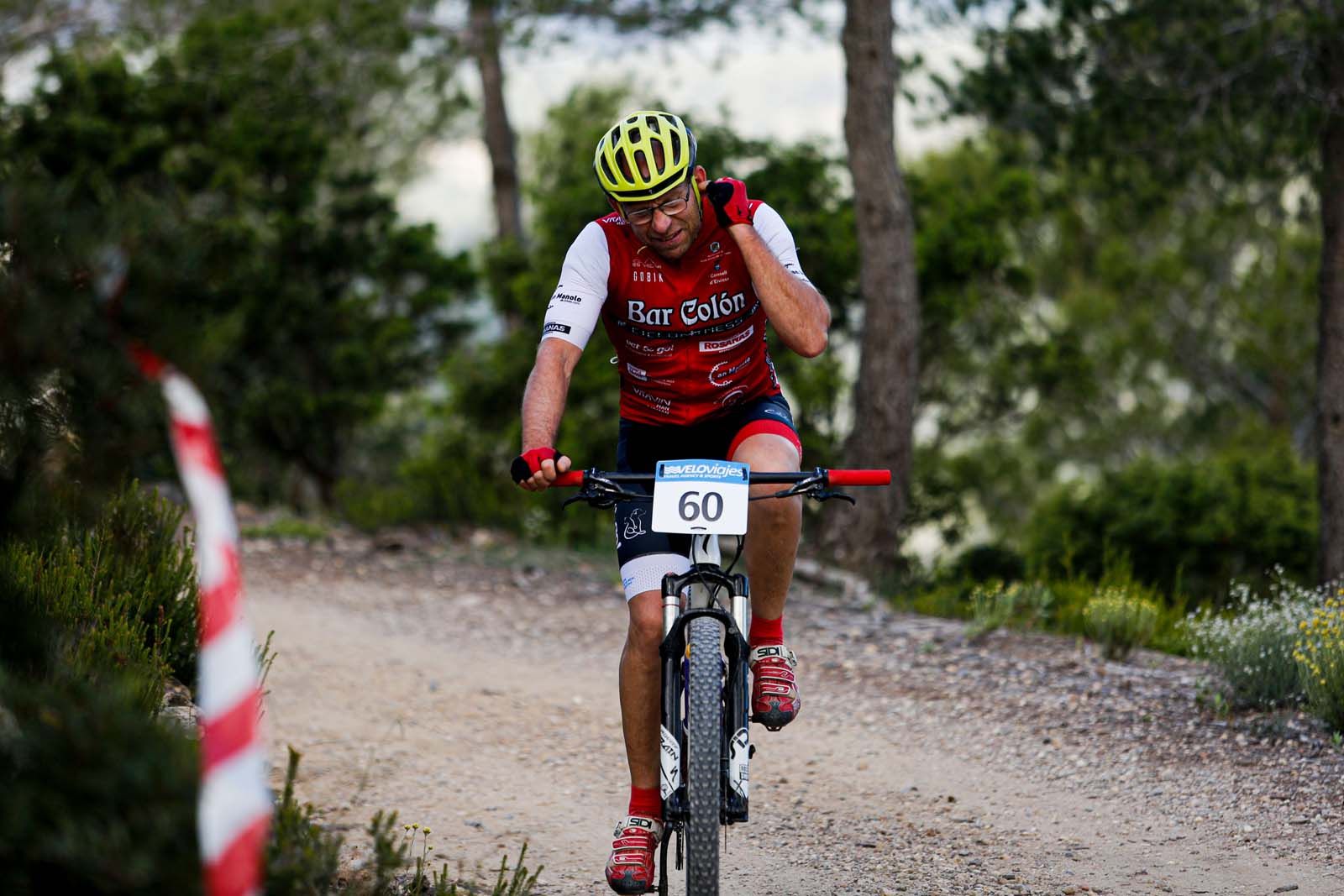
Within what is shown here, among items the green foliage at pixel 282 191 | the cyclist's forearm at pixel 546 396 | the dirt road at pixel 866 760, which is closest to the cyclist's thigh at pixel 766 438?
the cyclist's forearm at pixel 546 396

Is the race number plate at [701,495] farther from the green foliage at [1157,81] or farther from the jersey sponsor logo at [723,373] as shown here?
the green foliage at [1157,81]

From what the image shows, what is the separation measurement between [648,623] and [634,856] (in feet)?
2.14

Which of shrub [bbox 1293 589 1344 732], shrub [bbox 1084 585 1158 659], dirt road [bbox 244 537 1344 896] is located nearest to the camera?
dirt road [bbox 244 537 1344 896]

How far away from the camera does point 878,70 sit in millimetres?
10875

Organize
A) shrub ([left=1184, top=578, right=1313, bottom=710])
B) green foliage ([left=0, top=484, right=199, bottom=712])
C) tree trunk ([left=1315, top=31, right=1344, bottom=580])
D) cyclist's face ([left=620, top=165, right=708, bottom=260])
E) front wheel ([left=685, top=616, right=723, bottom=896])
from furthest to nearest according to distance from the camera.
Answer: tree trunk ([left=1315, top=31, right=1344, bottom=580]), shrub ([left=1184, top=578, right=1313, bottom=710]), cyclist's face ([left=620, top=165, right=708, bottom=260]), front wheel ([left=685, top=616, right=723, bottom=896]), green foliage ([left=0, top=484, right=199, bottom=712])

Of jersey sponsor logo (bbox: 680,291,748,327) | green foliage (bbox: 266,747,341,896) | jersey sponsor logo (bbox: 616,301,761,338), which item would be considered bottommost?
green foliage (bbox: 266,747,341,896)

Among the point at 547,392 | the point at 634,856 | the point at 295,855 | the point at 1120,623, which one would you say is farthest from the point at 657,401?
the point at 1120,623

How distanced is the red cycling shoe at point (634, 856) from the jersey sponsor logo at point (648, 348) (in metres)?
1.38

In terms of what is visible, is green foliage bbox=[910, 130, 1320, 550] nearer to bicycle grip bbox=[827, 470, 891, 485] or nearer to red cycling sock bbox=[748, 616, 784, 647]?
red cycling sock bbox=[748, 616, 784, 647]

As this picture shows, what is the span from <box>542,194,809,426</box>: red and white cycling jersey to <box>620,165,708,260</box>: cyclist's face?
0.10m

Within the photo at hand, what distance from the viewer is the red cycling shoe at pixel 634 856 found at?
393 centimetres

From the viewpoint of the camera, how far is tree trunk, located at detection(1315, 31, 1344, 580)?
9758 mm

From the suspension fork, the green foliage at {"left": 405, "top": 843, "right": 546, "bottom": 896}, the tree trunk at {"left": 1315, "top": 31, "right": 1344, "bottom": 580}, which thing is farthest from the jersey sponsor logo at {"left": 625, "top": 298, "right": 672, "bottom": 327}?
the tree trunk at {"left": 1315, "top": 31, "right": 1344, "bottom": 580}

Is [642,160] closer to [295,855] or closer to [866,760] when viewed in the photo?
[295,855]
